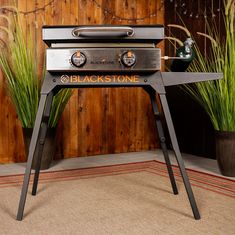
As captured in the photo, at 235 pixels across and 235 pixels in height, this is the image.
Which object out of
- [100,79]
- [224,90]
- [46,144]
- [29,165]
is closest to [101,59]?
[100,79]

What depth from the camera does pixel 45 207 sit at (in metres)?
1.83

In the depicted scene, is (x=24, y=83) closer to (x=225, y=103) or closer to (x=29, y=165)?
(x=29, y=165)

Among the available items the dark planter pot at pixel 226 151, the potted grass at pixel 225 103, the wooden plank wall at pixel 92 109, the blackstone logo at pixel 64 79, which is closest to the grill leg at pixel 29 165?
the blackstone logo at pixel 64 79

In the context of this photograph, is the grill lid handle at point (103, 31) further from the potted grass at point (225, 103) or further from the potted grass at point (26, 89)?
the potted grass at point (26, 89)

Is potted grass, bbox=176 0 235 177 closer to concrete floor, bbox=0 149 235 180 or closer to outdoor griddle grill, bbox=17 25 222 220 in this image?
concrete floor, bbox=0 149 235 180

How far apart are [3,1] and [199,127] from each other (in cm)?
197

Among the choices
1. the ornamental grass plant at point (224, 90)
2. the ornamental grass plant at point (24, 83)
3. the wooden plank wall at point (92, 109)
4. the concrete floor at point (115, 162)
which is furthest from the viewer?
the wooden plank wall at point (92, 109)

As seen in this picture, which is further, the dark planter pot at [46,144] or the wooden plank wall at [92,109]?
the wooden plank wall at [92,109]

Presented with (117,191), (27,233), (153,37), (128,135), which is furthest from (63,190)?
(128,135)

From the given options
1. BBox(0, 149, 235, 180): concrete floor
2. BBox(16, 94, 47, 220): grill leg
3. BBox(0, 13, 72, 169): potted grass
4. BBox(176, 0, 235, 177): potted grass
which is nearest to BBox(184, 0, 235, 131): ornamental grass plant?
BBox(176, 0, 235, 177): potted grass

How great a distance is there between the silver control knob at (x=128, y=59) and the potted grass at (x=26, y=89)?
120 cm

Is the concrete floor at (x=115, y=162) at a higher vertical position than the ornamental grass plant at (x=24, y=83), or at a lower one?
lower

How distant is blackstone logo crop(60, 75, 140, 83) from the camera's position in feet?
5.51

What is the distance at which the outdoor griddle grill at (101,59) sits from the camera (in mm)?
1624
